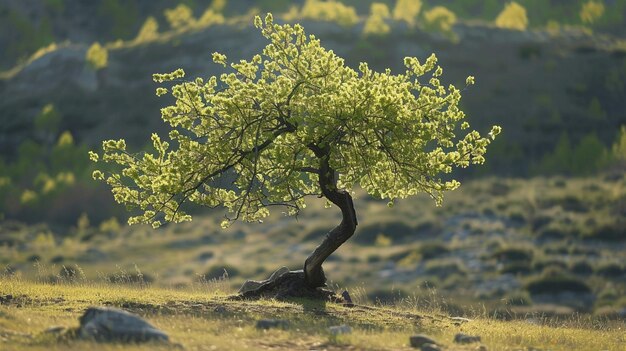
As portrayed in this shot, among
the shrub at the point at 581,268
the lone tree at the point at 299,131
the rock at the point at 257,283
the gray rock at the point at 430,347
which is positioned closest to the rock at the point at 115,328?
the gray rock at the point at 430,347

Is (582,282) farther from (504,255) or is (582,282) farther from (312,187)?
(312,187)

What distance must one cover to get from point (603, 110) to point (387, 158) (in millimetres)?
123484

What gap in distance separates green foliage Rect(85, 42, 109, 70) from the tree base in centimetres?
12978

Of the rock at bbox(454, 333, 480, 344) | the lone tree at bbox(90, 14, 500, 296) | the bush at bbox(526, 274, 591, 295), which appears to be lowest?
the bush at bbox(526, 274, 591, 295)

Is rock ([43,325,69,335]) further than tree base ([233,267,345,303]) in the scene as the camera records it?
No

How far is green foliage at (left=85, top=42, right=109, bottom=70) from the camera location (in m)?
153

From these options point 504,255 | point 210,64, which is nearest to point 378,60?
point 210,64

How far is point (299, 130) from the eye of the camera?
25.2m

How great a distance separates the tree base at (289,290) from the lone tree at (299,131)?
3405 millimetres

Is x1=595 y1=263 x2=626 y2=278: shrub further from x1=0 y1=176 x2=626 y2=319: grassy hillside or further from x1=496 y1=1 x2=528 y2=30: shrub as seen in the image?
x1=496 y1=1 x2=528 y2=30: shrub

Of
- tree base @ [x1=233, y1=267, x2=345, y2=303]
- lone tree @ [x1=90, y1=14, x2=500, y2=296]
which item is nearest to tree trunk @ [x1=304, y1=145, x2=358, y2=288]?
lone tree @ [x1=90, y1=14, x2=500, y2=296]

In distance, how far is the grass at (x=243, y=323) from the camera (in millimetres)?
18781

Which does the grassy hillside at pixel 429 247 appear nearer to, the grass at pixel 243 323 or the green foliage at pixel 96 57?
the green foliage at pixel 96 57

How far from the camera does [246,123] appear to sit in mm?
26219
